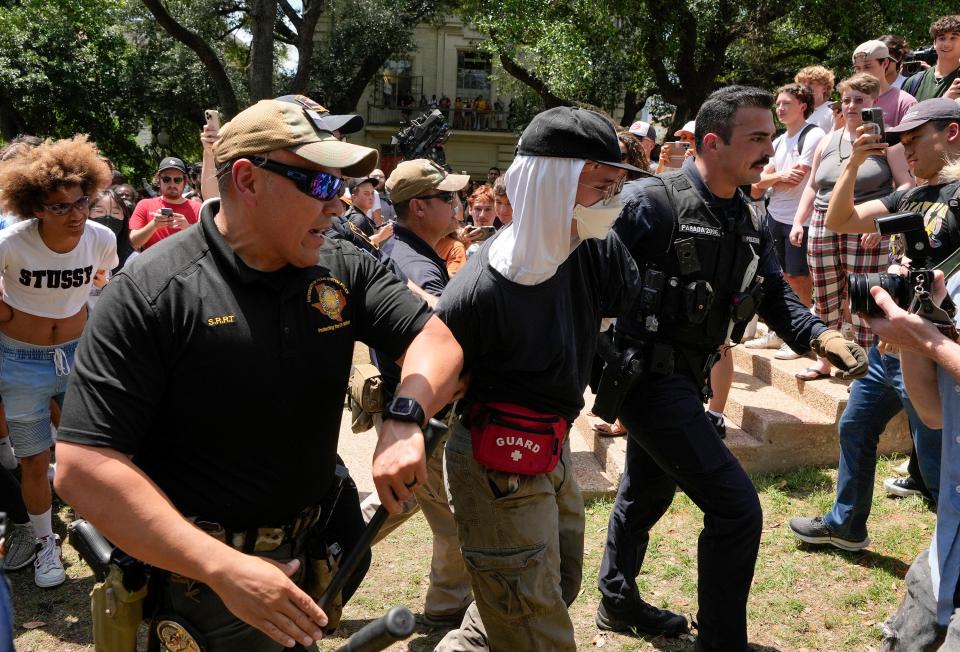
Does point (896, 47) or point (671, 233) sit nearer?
point (671, 233)

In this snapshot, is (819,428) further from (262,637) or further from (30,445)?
(30,445)

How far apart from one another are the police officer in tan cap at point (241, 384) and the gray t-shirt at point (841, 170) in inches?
175

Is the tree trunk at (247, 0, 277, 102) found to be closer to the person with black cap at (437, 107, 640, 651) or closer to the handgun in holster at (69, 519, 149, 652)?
the person with black cap at (437, 107, 640, 651)

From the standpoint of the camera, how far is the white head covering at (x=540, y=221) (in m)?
2.67

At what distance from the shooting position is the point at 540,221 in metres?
2.69

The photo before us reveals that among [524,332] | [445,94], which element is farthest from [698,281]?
[445,94]

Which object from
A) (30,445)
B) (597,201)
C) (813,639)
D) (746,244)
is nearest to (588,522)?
(813,639)

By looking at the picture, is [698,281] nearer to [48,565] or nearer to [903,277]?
[903,277]

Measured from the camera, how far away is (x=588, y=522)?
5105 millimetres

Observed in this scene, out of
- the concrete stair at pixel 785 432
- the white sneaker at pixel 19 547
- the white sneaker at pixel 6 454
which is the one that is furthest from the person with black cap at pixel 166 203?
the concrete stair at pixel 785 432

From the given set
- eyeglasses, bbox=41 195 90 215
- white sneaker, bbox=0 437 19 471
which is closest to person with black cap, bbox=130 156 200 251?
white sneaker, bbox=0 437 19 471

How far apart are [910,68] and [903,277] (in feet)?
22.8

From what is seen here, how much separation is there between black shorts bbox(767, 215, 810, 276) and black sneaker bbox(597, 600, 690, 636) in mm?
4013

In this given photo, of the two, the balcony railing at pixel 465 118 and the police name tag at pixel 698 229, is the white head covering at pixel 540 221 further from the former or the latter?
the balcony railing at pixel 465 118
